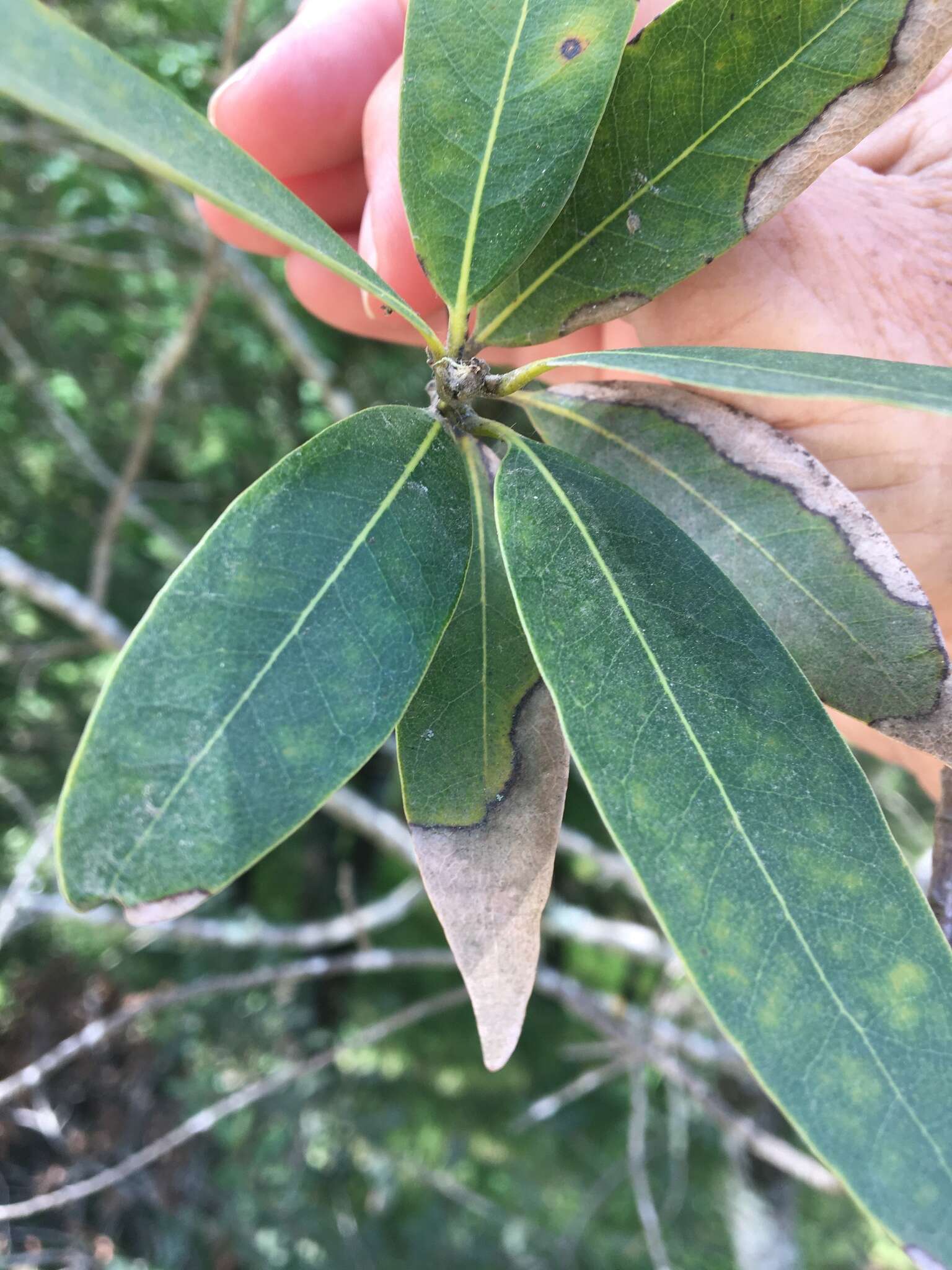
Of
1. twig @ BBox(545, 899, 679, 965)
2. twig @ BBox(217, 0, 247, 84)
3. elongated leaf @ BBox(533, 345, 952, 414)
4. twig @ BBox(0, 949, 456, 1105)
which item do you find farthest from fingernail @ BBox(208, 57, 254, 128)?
twig @ BBox(545, 899, 679, 965)

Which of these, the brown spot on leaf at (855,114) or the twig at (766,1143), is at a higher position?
the brown spot on leaf at (855,114)

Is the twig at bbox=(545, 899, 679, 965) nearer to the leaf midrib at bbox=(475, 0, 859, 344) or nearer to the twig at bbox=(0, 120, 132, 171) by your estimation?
the leaf midrib at bbox=(475, 0, 859, 344)

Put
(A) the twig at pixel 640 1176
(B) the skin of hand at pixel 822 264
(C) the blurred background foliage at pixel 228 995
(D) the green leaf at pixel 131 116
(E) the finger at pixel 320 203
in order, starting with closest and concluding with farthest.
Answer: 1. (D) the green leaf at pixel 131 116
2. (B) the skin of hand at pixel 822 264
3. (E) the finger at pixel 320 203
4. (A) the twig at pixel 640 1176
5. (C) the blurred background foliage at pixel 228 995

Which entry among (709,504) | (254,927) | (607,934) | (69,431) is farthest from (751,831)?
(69,431)

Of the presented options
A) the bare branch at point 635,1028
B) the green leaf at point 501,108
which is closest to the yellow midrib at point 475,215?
the green leaf at point 501,108

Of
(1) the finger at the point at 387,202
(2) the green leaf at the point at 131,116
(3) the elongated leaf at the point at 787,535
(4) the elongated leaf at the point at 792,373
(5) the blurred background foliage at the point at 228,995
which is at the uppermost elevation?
(1) the finger at the point at 387,202

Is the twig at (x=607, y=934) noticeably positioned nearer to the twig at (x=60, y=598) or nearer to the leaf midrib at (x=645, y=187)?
the twig at (x=60, y=598)
